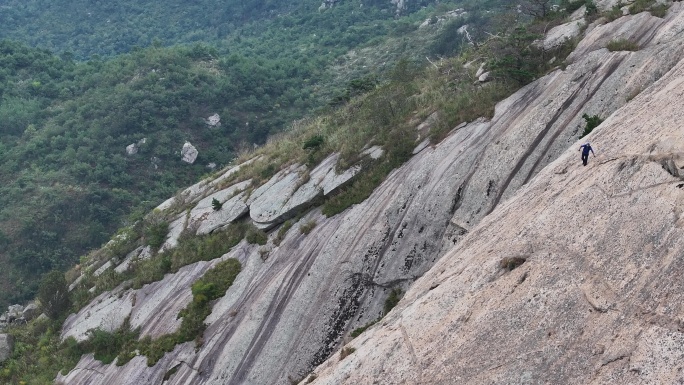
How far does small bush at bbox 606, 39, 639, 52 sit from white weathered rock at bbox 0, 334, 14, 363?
29137 mm

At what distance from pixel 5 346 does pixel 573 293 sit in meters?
27.9

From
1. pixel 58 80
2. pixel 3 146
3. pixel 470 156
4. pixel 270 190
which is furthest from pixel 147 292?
pixel 58 80

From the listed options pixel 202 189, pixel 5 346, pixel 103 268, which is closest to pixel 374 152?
pixel 202 189

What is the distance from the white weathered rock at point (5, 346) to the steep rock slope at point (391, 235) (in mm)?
8722

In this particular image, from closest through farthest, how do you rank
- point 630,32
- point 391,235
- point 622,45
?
1. point 622,45
2. point 391,235
3. point 630,32

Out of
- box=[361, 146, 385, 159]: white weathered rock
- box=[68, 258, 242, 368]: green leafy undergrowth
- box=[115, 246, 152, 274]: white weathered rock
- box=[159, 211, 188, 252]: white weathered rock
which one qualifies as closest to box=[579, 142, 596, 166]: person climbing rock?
box=[361, 146, 385, 159]: white weathered rock

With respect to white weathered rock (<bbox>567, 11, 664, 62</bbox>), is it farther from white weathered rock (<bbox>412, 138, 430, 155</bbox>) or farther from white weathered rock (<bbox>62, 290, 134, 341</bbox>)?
white weathered rock (<bbox>62, 290, 134, 341</bbox>)

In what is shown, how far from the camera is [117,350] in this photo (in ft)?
76.1

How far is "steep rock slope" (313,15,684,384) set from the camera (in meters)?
8.21

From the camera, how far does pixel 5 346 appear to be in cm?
2792

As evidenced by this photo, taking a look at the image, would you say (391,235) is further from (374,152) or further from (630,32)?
(630,32)

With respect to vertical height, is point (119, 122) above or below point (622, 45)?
below

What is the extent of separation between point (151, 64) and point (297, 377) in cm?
6830

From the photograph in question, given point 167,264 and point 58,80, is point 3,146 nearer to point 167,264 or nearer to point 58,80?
point 58,80
